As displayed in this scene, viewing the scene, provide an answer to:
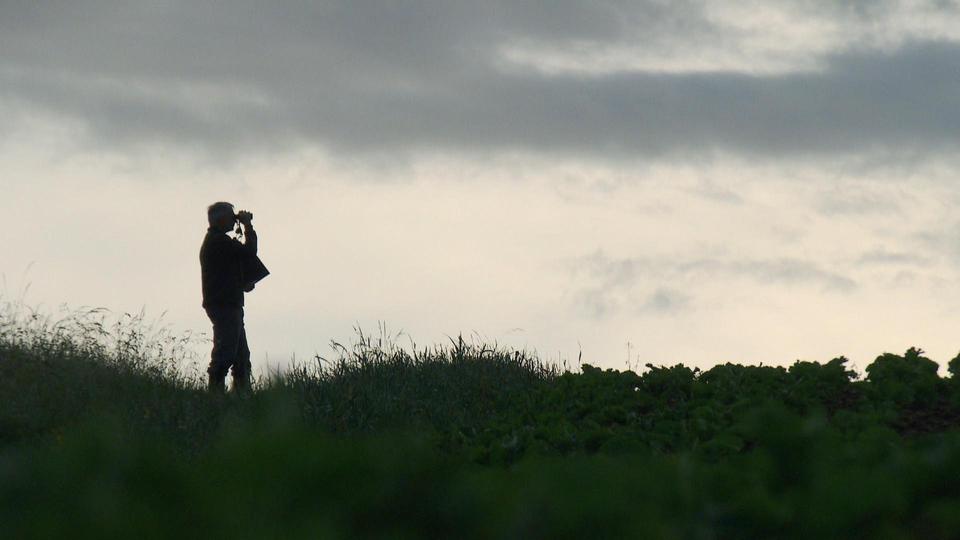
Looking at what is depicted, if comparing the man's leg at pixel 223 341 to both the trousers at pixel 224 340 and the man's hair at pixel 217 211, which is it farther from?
the man's hair at pixel 217 211

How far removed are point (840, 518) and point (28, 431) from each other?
7238mm

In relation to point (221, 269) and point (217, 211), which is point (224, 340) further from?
point (217, 211)

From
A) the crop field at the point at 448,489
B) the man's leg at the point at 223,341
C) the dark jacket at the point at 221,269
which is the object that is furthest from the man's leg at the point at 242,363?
the crop field at the point at 448,489

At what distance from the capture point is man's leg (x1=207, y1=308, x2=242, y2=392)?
11.4 m

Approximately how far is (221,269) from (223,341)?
2.67 ft

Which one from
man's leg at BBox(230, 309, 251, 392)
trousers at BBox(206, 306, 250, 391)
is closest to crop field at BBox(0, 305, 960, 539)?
trousers at BBox(206, 306, 250, 391)

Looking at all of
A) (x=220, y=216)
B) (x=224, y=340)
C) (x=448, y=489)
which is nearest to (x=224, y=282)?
(x=224, y=340)

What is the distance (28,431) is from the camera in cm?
810

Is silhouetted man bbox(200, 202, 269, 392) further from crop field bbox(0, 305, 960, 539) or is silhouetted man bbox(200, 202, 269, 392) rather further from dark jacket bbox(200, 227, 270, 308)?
crop field bbox(0, 305, 960, 539)

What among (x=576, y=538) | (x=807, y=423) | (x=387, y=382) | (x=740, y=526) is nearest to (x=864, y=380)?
(x=387, y=382)

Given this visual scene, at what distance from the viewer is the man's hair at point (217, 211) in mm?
11695

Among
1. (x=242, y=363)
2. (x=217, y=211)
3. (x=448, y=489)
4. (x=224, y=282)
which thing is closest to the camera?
(x=448, y=489)

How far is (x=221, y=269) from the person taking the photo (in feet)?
37.7

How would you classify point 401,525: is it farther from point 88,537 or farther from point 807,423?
point 807,423
